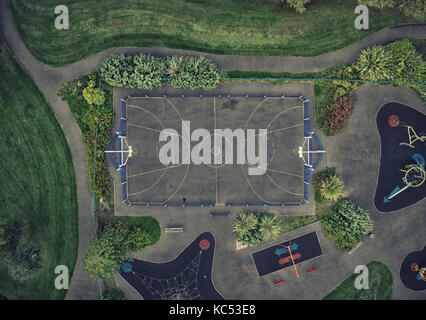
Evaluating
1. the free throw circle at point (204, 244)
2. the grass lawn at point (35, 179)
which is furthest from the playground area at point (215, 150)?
the grass lawn at point (35, 179)

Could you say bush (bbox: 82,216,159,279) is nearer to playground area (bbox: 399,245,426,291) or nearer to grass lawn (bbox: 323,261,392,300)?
grass lawn (bbox: 323,261,392,300)

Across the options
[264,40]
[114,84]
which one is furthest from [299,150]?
[114,84]

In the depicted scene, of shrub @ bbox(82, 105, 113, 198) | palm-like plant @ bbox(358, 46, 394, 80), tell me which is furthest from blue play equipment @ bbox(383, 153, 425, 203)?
shrub @ bbox(82, 105, 113, 198)

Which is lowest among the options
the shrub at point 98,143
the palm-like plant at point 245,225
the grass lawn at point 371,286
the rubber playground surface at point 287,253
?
the grass lawn at point 371,286

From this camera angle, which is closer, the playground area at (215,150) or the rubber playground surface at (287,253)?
the rubber playground surface at (287,253)

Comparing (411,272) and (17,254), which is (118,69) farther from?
(411,272)

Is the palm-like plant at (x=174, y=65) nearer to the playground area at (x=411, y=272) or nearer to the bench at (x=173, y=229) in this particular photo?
the bench at (x=173, y=229)
